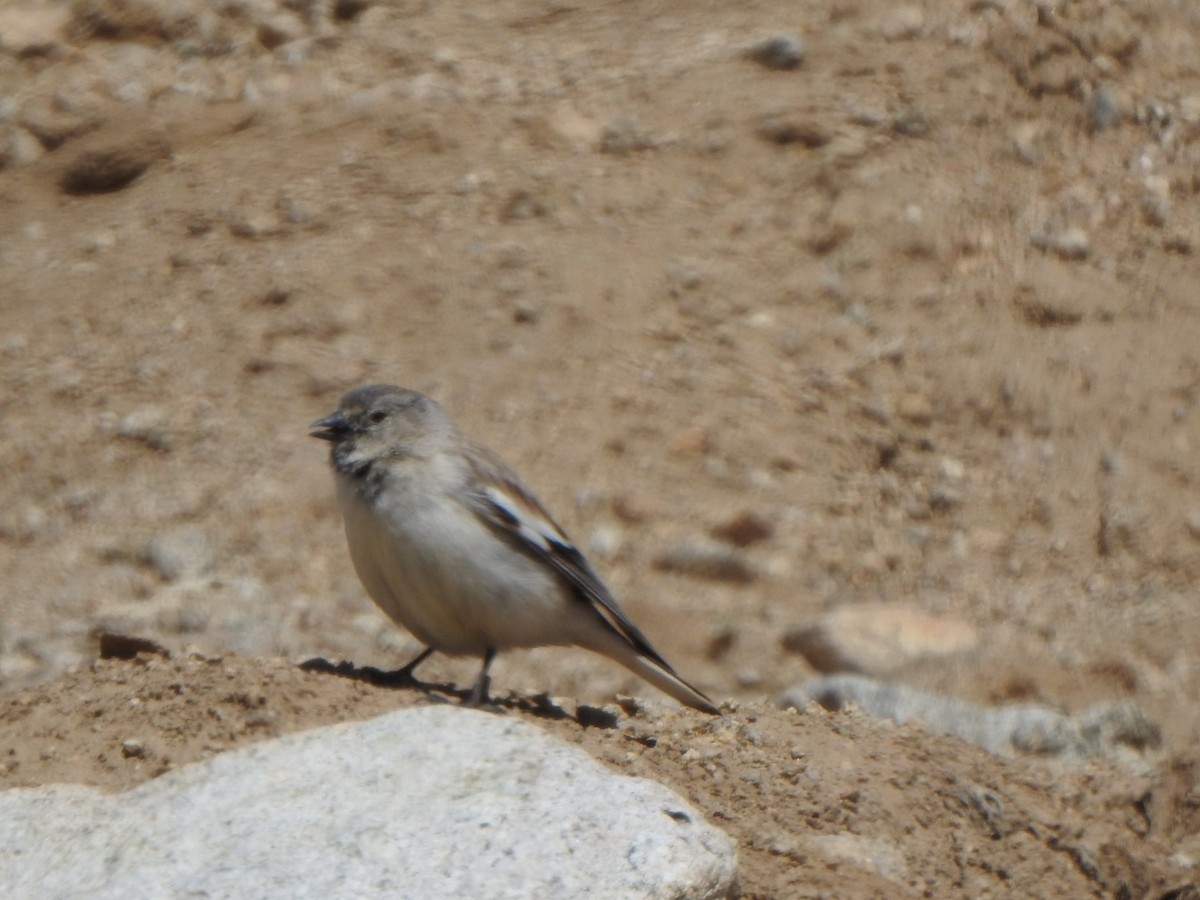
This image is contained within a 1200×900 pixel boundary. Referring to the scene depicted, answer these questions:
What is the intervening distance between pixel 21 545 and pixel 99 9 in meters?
3.81

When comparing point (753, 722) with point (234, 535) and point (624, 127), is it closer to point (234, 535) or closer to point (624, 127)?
point (234, 535)

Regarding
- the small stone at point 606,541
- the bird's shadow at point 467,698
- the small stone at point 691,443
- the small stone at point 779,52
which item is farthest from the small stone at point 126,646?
the small stone at point 779,52

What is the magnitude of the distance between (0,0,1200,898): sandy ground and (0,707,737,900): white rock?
1560mm

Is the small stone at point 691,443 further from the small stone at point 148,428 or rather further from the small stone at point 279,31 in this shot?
the small stone at point 279,31

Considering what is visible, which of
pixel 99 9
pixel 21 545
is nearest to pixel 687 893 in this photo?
pixel 21 545

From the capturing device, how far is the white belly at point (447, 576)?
6.38 meters

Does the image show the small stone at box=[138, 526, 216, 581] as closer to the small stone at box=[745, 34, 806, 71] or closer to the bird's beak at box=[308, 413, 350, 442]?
the bird's beak at box=[308, 413, 350, 442]

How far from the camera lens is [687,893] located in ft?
14.9

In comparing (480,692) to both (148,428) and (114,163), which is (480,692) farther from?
(114,163)

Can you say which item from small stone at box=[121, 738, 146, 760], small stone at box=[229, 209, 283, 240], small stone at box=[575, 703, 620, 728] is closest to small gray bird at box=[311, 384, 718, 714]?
small stone at box=[575, 703, 620, 728]

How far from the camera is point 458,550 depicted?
6.41m

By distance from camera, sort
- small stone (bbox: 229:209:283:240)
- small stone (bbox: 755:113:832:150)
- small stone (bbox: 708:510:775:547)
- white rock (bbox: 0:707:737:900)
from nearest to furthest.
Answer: white rock (bbox: 0:707:737:900) → small stone (bbox: 708:510:775:547) → small stone (bbox: 229:209:283:240) → small stone (bbox: 755:113:832:150)

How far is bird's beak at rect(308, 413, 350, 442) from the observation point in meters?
6.89

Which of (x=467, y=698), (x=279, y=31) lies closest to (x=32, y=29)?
(x=279, y=31)
